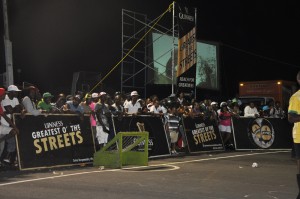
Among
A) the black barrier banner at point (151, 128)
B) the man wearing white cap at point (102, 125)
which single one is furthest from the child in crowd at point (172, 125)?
the man wearing white cap at point (102, 125)

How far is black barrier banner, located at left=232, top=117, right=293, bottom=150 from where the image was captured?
18734 mm

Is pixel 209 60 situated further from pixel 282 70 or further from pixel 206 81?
pixel 282 70

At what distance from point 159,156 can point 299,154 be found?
908 centimetres

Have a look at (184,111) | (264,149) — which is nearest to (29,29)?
(184,111)

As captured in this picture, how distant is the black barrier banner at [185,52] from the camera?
20417 millimetres

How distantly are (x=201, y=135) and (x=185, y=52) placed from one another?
15.6 ft

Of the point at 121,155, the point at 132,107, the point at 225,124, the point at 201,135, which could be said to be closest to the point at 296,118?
the point at 121,155

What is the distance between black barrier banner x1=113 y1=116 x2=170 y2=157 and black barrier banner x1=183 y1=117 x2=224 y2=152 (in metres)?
1.72

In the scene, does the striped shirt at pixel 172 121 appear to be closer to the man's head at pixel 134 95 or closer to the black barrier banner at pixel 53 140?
the man's head at pixel 134 95

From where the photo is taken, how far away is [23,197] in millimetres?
7473

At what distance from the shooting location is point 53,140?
12.0 meters

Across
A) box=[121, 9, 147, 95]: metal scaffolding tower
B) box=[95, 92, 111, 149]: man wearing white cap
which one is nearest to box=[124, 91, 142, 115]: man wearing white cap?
box=[95, 92, 111, 149]: man wearing white cap

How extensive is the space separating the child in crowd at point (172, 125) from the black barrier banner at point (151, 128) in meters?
0.76

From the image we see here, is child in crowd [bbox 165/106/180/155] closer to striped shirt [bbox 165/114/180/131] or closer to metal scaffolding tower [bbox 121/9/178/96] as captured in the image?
striped shirt [bbox 165/114/180/131]
